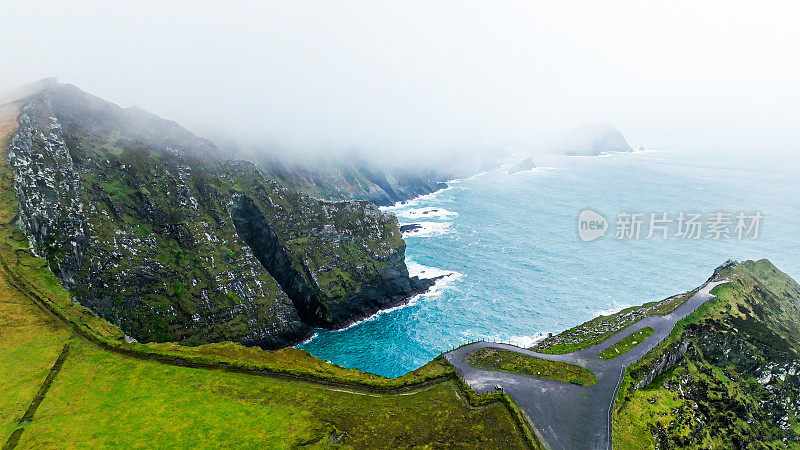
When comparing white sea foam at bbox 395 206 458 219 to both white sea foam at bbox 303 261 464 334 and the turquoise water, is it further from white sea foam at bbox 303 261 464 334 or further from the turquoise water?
white sea foam at bbox 303 261 464 334

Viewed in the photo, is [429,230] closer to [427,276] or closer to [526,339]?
[427,276]

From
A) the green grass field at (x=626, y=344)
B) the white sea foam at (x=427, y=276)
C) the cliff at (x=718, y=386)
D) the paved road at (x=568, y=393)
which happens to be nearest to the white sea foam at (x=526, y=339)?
the paved road at (x=568, y=393)

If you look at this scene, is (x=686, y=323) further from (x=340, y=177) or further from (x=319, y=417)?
(x=340, y=177)

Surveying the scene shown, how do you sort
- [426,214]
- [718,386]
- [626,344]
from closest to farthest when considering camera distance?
1. [718,386]
2. [626,344]
3. [426,214]

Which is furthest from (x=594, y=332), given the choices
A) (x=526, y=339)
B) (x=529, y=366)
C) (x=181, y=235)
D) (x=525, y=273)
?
(x=181, y=235)

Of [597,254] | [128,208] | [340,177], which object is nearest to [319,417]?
[128,208]

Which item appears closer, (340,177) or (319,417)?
(319,417)

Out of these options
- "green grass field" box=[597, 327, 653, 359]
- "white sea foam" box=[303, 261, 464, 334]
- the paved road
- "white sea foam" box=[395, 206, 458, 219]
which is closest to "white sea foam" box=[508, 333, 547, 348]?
the paved road
